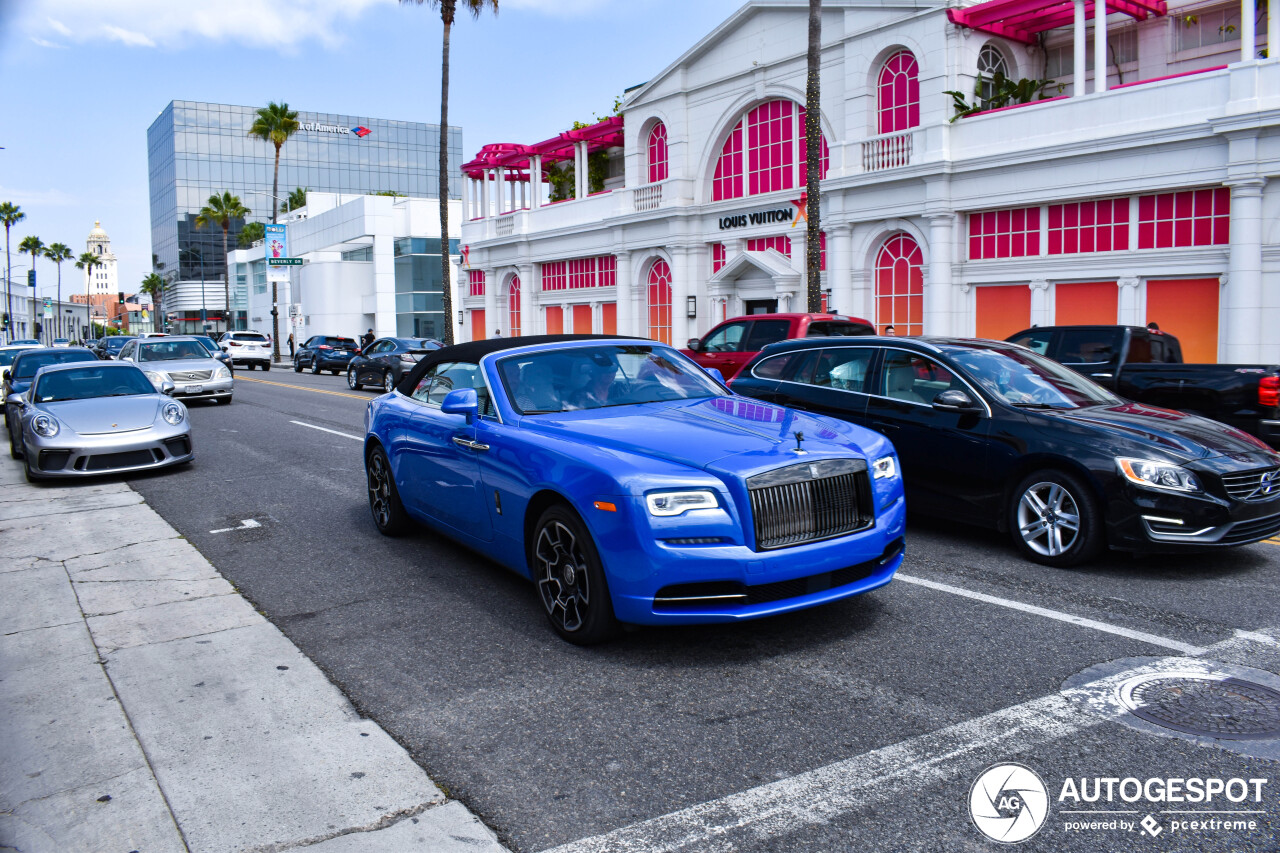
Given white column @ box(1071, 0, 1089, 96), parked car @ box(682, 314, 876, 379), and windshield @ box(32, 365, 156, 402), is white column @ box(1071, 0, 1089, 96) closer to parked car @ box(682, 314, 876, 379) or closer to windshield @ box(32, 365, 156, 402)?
parked car @ box(682, 314, 876, 379)

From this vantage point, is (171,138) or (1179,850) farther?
(171,138)

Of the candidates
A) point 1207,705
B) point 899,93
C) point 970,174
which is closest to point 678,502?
point 1207,705

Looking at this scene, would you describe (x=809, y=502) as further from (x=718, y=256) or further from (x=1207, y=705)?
(x=718, y=256)

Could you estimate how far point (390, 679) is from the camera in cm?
474

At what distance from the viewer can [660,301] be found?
107ft

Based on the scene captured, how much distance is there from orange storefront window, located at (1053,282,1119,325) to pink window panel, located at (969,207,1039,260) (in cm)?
114

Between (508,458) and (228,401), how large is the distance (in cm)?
1760

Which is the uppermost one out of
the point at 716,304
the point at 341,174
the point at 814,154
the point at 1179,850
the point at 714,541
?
the point at 341,174

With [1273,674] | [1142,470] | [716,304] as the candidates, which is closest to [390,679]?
[1273,674]

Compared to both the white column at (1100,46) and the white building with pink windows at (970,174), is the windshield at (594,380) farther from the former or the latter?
the white column at (1100,46)

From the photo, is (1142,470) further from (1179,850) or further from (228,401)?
(228,401)

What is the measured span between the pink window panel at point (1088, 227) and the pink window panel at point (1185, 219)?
1.33ft

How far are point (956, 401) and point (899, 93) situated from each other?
1871cm

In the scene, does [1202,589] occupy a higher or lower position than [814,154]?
lower
